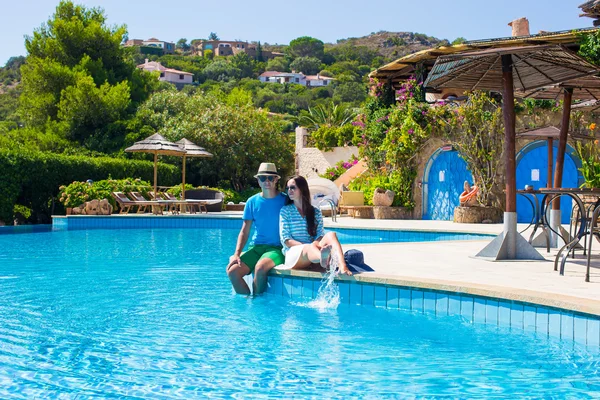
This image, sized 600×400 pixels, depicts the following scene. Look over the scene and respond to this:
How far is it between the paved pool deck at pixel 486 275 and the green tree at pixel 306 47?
155495 millimetres

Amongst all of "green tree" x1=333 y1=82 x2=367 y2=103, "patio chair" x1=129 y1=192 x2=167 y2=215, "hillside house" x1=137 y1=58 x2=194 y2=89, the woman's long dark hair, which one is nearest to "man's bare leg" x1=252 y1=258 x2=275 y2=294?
the woman's long dark hair

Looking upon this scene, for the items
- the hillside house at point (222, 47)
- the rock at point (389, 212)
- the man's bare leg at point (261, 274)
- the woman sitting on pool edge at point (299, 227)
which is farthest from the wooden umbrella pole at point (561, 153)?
the hillside house at point (222, 47)

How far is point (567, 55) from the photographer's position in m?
7.78

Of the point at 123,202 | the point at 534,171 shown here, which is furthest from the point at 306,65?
the point at 534,171

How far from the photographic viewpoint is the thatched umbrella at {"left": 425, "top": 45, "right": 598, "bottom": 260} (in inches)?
309

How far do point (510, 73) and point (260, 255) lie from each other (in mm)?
3613

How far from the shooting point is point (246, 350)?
512 cm

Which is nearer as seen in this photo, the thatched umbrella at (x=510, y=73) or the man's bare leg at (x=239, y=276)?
the man's bare leg at (x=239, y=276)

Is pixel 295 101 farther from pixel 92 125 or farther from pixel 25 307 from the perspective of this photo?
pixel 25 307

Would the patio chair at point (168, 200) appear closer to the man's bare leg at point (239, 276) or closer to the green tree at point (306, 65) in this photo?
the man's bare leg at point (239, 276)

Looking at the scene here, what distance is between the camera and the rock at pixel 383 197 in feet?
63.6

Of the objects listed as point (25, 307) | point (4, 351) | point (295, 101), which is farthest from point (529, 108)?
point (295, 101)

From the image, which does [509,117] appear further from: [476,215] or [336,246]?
[476,215]

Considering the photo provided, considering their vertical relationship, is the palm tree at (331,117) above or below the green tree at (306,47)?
below
